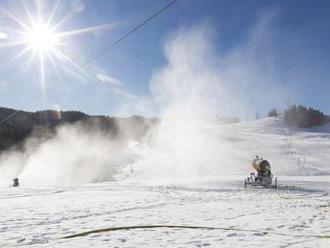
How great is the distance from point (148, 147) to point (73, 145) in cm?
2032

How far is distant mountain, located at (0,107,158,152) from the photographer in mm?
125969

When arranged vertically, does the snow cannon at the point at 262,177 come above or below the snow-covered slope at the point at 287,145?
below

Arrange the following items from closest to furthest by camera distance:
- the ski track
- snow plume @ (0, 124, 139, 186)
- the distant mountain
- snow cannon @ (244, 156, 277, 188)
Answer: the ski track < snow cannon @ (244, 156, 277, 188) < snow plume @ (0, 124, 139, 186) < the distant mountain

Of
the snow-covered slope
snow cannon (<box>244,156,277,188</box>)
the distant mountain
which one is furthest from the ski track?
the distant mountain

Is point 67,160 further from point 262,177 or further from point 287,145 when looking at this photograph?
point 262,177

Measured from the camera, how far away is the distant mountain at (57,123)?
12597cm

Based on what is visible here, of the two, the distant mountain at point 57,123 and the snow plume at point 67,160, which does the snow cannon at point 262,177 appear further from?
the distant mountain at point 57,123

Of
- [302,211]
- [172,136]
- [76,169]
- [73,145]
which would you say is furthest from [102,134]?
[302,211]

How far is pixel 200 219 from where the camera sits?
630 inches

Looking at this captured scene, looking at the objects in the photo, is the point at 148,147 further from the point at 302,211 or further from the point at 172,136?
the point at 302,211

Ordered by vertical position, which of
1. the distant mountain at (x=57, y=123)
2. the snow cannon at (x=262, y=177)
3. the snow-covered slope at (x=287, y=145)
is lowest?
the snow cannon at (x=262, y=177)

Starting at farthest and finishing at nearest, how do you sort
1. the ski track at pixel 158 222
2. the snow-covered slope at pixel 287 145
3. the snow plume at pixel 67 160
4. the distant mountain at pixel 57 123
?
the distant mountain at pixel 57 123
the snow plume at pixel 67 160
the snow-covered slope at pixel 287 145
the ski track at pixel 158 222

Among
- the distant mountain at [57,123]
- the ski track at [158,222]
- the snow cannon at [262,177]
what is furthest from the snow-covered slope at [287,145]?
the ski track at [158,222]

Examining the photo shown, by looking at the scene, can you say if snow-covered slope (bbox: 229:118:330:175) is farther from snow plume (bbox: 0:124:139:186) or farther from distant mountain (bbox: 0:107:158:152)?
distant mountain (bbox: 0:107:158:152)
